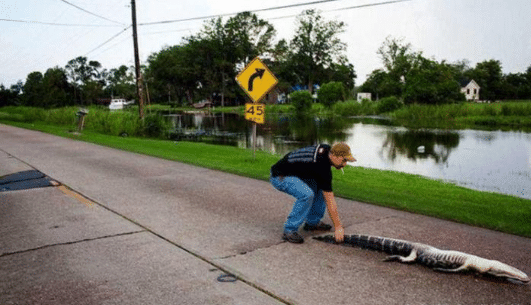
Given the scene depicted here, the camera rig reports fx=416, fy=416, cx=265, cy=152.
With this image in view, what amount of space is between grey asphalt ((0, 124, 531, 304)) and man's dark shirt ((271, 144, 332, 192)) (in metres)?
0.89

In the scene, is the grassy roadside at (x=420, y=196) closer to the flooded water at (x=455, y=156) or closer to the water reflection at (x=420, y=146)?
the flooded water at (x=455, y=156)

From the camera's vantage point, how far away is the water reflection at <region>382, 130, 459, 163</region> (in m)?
18.5

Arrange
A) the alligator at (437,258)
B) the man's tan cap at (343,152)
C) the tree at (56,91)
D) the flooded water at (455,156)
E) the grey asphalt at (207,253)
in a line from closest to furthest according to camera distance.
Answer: the grey asphalt at (207,253)
the alligator at (437,258)
the man's tan cap at (343,152)
the flooded water at (455,156)
the tree at (56,91)

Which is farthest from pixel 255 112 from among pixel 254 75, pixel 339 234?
pixel 339 234

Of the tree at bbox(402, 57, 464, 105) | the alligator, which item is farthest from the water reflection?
the tree at bbox(402, 57, 464, 105)

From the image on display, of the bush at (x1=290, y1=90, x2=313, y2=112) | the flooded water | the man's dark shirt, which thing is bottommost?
the flooded water

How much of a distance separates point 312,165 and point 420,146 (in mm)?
18003

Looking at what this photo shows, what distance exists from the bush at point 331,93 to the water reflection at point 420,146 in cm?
3676

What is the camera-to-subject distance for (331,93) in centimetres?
6450

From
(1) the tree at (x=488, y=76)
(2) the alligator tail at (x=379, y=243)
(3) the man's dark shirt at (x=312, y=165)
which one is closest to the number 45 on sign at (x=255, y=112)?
(3) the man's dark shirt at (x=312, y=165)

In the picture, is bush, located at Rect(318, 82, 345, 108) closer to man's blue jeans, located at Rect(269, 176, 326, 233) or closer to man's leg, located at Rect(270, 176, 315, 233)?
man's blue jeans, located at Rect(269, 176, 326, 233)

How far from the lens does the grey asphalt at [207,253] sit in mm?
3934

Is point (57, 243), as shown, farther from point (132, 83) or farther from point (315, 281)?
point (132, 83)

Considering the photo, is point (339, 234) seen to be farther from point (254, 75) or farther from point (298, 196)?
point (254, 75)
